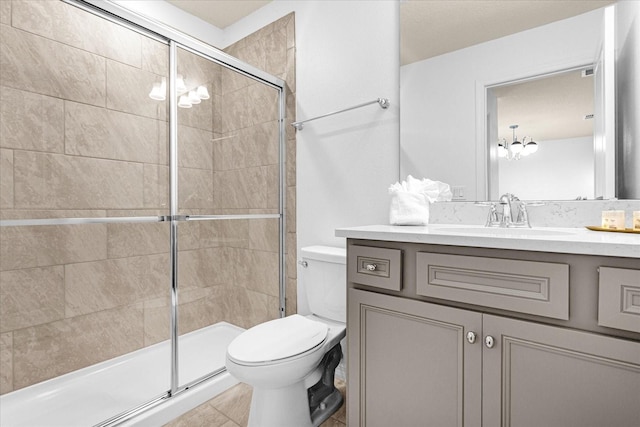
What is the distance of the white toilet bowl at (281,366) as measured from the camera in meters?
1.25

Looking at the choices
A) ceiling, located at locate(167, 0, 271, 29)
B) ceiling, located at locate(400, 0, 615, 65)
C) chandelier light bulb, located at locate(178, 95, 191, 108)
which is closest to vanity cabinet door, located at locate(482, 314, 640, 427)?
ceiling, located at locate(400, 0, 615, 65)

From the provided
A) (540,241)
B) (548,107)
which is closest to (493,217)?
(548,107)

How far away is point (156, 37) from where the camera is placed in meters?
1.66

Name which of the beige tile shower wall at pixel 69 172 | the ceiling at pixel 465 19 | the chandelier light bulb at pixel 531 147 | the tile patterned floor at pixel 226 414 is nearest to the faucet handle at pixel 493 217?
the chandelier light bulb at pixel 531 147

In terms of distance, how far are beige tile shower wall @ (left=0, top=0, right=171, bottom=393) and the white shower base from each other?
84mm

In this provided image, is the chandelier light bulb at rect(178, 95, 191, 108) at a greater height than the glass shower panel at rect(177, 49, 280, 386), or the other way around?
the chandelier light bulb at rect(178, 95, 191, 108)

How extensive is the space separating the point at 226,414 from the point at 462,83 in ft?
6.38

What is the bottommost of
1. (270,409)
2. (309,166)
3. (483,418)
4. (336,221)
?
(270,409)

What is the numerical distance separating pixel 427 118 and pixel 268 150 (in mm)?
1060

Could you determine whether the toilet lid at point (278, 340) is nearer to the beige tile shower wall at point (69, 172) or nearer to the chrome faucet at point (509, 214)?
the beige tile shower wall at point (69, 172)

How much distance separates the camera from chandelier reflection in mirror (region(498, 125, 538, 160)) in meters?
1.40

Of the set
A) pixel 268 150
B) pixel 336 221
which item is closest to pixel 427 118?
pixel 336 221

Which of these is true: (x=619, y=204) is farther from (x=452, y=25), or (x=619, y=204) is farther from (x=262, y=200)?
(x=262, y=200)

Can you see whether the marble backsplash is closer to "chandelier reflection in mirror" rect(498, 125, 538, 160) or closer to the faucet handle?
the faucet handle
